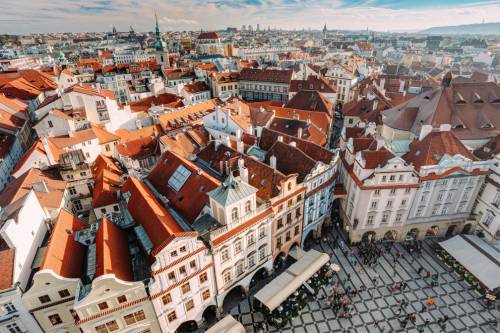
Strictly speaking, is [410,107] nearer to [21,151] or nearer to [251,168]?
[251,168]

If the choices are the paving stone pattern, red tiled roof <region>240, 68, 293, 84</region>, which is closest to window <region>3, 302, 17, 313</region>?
the paving stone pattern

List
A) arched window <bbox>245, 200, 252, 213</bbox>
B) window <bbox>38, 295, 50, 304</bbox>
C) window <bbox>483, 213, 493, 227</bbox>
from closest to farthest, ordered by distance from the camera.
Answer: window <bbox>38, 295, 50, 304</bbox>, arched window <bbox>245, 200, 252, 213</bbox>, window <bbox>483, 213, 493, 227</bbox>

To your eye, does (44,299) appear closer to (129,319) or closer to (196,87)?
(129,319)

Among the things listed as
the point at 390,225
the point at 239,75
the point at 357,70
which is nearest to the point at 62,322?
the point at 390,225

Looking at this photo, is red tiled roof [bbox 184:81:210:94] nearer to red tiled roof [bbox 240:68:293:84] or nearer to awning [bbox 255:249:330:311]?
red tiled roof [bbox 240:68:293:84]

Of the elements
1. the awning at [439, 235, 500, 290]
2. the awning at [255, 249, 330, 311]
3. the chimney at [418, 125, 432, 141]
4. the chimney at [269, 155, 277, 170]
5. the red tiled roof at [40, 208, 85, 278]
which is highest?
the chimney at [418, 125, 432, 141]

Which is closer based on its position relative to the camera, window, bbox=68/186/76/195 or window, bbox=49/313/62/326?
window, bbox=49/313/62/326

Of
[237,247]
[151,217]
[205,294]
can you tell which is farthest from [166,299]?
[237,247]

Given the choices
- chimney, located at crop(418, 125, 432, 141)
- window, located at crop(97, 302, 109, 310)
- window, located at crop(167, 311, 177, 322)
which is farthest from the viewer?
chimney, located at crop(418, 125, 432, 141)
